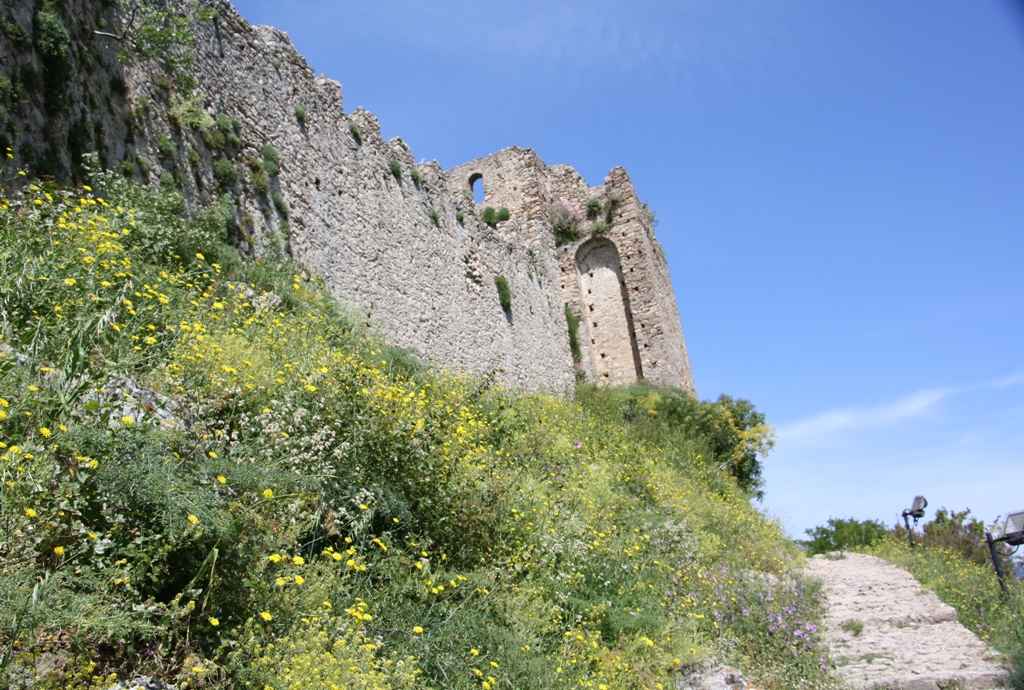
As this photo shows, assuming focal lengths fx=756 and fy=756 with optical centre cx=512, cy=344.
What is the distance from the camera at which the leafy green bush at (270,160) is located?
9.95 meters

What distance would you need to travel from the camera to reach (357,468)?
507cm

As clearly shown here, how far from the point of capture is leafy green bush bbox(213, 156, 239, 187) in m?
9.09

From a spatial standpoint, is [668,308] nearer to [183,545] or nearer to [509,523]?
[509,523]

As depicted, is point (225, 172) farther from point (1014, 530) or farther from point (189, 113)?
point (1014, 530)

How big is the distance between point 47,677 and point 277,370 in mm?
2960

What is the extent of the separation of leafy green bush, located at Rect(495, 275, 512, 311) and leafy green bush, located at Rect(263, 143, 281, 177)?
257 inches

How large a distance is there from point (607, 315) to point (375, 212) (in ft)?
34.8

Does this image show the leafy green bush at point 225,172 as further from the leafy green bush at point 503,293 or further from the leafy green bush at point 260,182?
the leafy green bush at point 503,293

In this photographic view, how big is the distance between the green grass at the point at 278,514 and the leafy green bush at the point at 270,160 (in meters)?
1.34

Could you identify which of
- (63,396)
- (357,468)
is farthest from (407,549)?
(63,396)

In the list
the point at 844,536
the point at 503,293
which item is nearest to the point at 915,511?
the point at 844,536

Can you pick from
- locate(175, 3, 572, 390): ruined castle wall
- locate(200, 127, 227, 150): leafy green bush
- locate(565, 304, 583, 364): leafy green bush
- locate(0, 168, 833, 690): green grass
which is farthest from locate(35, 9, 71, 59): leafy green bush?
locate(565, 304, 583, 364): leafy green bush

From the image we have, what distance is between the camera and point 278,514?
12.9ft

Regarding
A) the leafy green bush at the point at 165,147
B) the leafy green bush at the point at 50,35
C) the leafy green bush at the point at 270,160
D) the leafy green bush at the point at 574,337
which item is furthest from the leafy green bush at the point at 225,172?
the leafy green bush at the point at 574,337
